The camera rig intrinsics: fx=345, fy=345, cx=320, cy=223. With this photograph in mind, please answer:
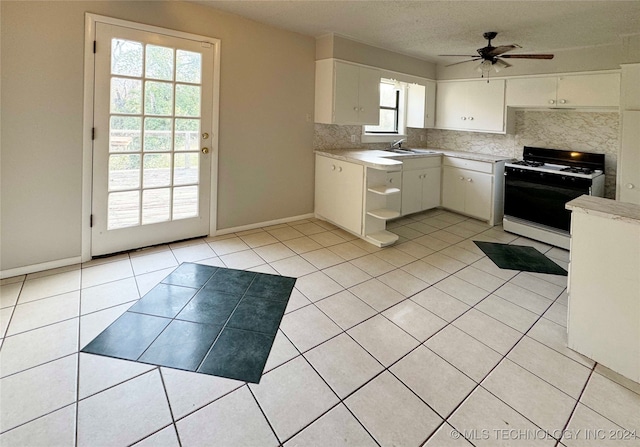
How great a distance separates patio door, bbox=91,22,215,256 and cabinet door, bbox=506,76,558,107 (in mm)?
3803

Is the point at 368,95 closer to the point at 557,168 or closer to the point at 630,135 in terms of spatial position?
the point at 557,168

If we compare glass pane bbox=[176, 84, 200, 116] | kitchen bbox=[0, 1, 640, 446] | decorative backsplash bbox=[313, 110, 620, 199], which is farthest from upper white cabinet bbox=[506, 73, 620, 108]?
glass pane bbox=[176, 84, 200, 116]

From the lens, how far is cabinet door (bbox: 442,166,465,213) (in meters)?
4.97

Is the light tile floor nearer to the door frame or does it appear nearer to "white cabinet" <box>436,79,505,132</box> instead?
the door frame

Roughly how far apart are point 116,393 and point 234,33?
3440 mm

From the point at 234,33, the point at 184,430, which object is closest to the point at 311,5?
the point at 234,33

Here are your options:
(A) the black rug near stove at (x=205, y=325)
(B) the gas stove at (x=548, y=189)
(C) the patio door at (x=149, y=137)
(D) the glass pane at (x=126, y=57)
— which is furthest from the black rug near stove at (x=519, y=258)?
(D) the glass pane at (x=126, y=57)

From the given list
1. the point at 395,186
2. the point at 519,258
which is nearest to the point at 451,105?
the point at 395,186

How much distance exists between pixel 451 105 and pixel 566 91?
1566 mm

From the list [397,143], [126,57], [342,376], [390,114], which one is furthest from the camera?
[390,114]

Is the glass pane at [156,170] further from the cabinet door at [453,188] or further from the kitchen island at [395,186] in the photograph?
the cabinet door at [453,188]

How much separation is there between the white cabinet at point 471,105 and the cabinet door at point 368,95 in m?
1.43

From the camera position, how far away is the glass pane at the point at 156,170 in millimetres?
3271

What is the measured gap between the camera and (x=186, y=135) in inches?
137
